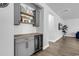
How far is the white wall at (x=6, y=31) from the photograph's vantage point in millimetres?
2400

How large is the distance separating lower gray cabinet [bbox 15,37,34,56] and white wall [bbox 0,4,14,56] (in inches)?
17.7

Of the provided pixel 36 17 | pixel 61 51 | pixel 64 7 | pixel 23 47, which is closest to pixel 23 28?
pixel 36 17

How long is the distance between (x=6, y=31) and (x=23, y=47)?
1144mm

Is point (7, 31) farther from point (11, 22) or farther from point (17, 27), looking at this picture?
point (17, 27)

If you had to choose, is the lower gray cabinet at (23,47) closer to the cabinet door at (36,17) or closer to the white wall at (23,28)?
the white wall at (23,28)

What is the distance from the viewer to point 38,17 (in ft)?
17.7

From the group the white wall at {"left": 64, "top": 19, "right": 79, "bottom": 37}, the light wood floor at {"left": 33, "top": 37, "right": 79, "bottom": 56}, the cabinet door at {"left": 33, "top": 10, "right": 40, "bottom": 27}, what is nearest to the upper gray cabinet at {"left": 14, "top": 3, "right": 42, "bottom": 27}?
the cabinet door at {"left": 33, "top": 10, "right": 40, "bottom": 27}

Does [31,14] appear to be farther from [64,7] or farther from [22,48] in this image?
[64,7]

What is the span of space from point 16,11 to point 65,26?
10.2 m

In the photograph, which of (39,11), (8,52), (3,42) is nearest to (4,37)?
(3,42)

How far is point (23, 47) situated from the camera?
344cm

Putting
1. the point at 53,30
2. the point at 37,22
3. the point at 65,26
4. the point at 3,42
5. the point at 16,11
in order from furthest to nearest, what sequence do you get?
1. the point at 65,26
2. the point at 53,30
3. the point at 37,22
4. the point at 16,11
5. the point at 3,42

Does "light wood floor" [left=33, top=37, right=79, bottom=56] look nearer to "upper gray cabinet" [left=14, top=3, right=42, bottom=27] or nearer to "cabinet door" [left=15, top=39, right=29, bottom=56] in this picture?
"cabinet door" [left=15, top=39, right=29, bottom=56]

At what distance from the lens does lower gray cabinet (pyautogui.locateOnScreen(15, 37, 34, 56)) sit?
10.0ft
